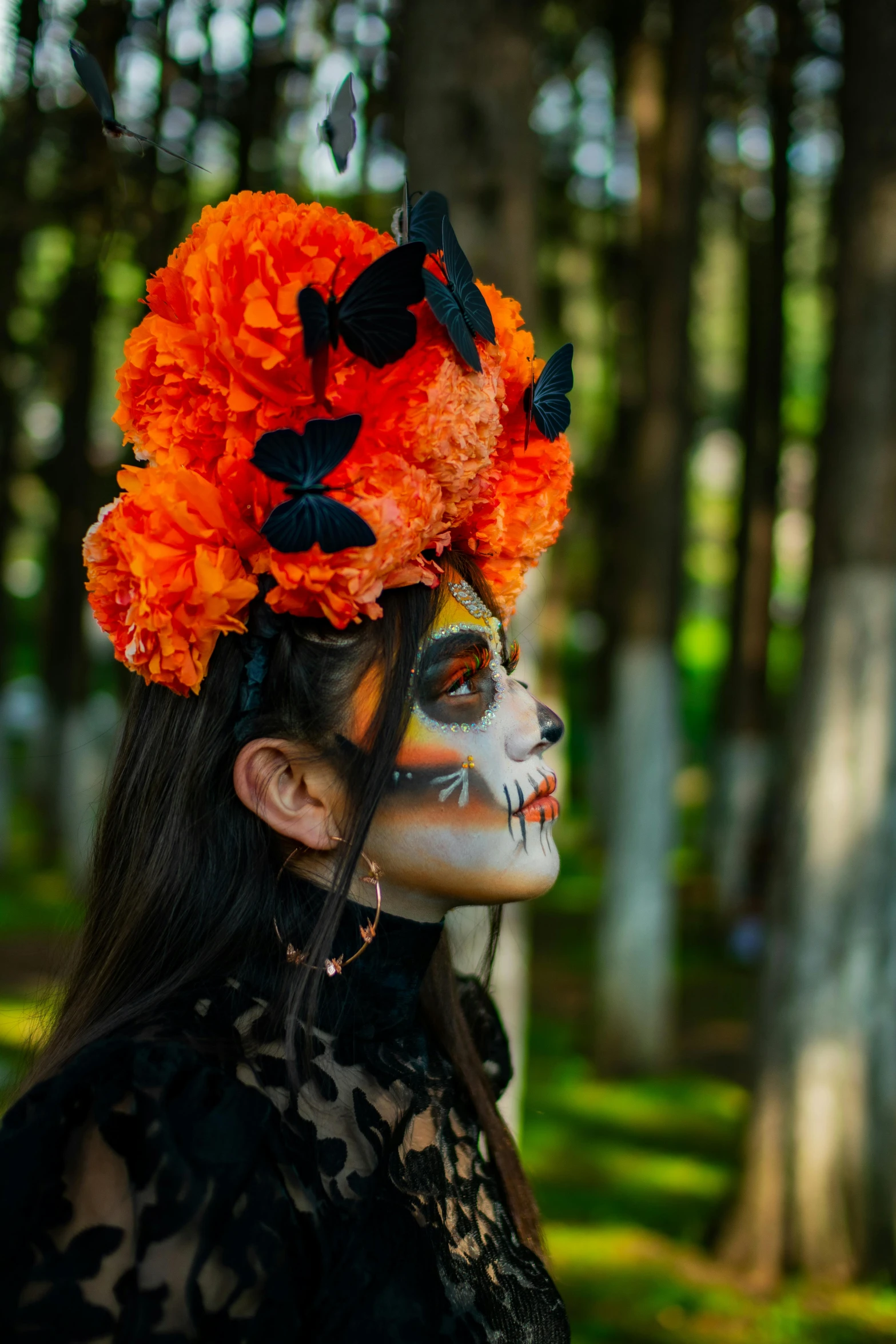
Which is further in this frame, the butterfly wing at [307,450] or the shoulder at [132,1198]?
the butterfly wing at [307,450]

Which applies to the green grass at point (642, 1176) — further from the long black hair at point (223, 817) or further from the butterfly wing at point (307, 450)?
the butterfly wing at point (307, 450)

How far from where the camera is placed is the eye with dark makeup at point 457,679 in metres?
2.11

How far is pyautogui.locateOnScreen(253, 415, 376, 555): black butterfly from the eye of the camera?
1871 millimetres

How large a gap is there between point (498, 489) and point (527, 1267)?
138cm

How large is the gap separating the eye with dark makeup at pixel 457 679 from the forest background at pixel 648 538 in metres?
0.82

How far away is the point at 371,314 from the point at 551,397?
21.6 inches

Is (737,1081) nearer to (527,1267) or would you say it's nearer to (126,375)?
(527,1267)

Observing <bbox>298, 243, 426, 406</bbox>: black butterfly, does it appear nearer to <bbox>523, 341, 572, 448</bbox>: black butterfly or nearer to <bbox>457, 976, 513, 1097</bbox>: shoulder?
<bbox>523, 341, 572, 448</bbox>: black butterfly

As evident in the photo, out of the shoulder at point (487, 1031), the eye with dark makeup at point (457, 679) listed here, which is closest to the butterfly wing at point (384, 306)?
the eye with dark makeup at point (457, 679)

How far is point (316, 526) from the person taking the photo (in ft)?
6.15

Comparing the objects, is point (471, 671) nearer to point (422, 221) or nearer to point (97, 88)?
point (422, 221)

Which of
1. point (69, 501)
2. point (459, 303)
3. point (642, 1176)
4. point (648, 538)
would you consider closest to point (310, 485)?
point (459, 303)

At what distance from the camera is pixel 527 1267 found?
7.04ft

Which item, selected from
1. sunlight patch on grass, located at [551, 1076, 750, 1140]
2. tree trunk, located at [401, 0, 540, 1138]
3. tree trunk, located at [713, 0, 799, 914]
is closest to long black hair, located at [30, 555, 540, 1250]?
tree trunk, located at [401, 0, 540, 1138]
